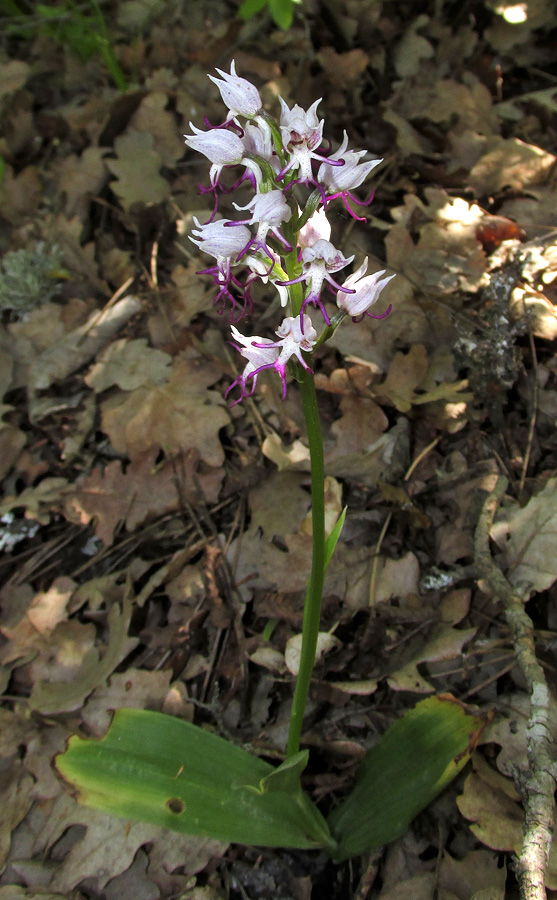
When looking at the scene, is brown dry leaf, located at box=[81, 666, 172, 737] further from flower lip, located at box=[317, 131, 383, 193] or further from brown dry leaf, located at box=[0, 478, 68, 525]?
flower lip, located at box=[317, 131, 383, 193]

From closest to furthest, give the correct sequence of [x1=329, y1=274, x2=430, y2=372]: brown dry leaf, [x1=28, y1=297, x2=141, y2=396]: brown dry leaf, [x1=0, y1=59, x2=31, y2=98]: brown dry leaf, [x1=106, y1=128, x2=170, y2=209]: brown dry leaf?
1. [x1=329, y1=274, x2=430, y2=372]: brown dry leaf
2. [x1=28, y1=297, x2=141, y2=396]: brown dry leaf
3. [x1=106, y1=128, x2=170, y2=209]: brown dry leaf
4. [x1=0, y1=59, x2=31, y2=98]: brown dry leaf

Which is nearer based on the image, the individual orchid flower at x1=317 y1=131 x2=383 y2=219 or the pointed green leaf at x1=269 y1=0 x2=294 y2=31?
the individual orchid flower at x1=317 y1=131 x2=383 y2=219

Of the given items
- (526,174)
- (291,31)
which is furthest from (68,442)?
(291,31)

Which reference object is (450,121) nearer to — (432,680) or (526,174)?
(526,174)

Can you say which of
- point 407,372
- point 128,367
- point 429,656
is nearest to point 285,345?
point 429,656

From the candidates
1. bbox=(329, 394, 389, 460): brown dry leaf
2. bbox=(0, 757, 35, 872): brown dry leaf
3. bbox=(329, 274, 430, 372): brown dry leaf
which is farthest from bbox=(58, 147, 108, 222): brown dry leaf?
bbox=(0, 757, 35, 872): brown dry leaf

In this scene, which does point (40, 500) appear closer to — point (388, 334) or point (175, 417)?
point (175, 417)
